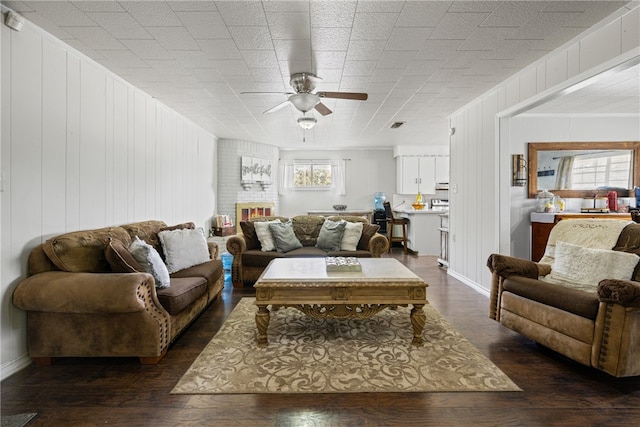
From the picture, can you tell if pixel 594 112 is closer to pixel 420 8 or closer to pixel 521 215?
pixel 521 215

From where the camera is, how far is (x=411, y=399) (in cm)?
188

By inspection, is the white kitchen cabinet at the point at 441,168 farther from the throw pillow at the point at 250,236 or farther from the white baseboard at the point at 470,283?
the throw pillow at the point at 250,236

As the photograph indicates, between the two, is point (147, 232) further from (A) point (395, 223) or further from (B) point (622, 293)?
(A) point (395, 223)

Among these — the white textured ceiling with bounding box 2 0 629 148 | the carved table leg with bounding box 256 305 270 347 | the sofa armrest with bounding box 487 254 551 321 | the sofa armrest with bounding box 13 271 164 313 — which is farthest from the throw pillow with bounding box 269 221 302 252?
the sofa armrest with bounding box 487 254 551 321

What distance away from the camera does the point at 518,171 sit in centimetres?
393

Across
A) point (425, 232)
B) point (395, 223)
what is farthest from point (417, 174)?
point (425, 232)

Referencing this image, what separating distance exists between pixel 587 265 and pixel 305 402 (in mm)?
2304

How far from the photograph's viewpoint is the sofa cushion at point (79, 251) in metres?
2.31

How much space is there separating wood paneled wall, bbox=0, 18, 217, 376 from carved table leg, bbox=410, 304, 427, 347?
2.90 m

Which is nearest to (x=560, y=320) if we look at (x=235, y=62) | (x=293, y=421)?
(x=293, y=421)

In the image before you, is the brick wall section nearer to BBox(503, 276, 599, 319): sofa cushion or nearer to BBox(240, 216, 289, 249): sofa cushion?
BBox(240, 216, 289, 249): sofa cushion

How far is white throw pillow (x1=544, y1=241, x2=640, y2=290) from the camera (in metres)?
2.23

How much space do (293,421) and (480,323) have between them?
2.16 meters

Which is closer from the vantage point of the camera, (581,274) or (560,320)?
(560,320)
